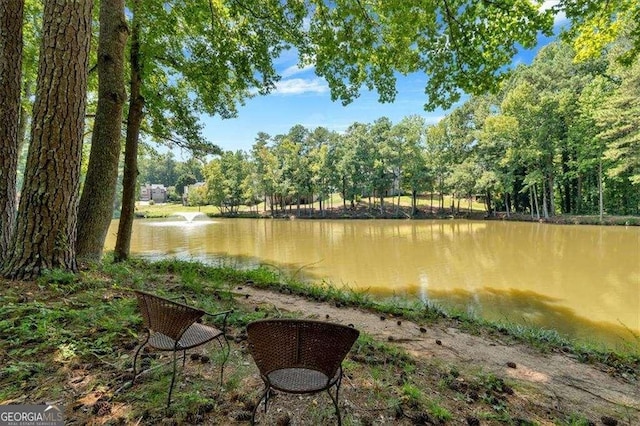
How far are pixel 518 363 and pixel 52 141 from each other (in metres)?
5.11

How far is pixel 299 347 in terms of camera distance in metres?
1.51

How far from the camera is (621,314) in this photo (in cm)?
570

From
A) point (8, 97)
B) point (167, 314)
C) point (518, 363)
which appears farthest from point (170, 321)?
point (8, 97)

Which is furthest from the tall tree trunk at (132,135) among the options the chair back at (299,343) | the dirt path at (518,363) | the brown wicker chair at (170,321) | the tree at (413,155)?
the tree at (413,155)

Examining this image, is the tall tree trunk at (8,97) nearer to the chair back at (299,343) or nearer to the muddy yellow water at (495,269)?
the chair back at (299,343)

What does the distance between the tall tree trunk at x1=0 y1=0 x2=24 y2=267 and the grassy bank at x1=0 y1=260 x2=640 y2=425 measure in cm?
133

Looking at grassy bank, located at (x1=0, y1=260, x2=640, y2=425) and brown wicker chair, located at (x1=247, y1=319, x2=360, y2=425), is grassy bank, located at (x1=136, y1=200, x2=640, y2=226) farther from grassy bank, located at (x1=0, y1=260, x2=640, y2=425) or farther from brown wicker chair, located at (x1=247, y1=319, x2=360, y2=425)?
brown wicker chair, located at (x1=247, y1=319, x2=360, y2=425)

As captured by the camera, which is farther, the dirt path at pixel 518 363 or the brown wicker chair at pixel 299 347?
the dirt path at pixel 518 363

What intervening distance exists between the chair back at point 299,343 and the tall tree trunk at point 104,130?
155 inches

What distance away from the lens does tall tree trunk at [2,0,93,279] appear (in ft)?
10.2

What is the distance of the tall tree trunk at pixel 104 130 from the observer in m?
4.29

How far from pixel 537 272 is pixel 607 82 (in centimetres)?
2156

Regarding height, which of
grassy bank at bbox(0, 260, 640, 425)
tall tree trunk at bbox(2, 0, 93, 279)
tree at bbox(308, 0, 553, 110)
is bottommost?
grassy bank at bbox(0, 260, 640, 425)

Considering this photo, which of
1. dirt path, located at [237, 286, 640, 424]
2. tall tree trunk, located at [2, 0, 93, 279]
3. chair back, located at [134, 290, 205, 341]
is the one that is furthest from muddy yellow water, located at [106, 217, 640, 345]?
chair back, located at [134, 290, 205, 341]
